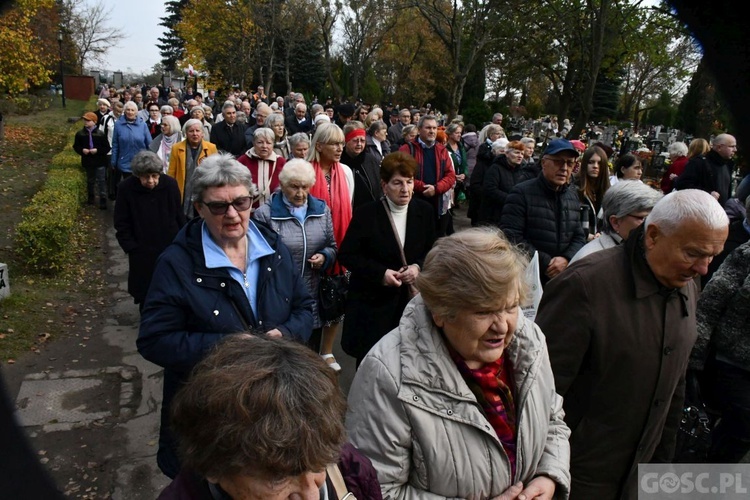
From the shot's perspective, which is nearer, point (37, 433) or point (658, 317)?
point (658, 317)

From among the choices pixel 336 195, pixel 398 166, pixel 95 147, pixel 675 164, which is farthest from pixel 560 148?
pixel 95 147

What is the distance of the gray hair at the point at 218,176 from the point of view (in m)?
2.85

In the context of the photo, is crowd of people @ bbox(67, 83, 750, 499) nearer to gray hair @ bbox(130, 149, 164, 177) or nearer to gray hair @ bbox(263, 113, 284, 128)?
gray hair @ bbox(130, 149, 164, 177)

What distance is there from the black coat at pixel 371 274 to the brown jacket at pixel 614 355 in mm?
1481

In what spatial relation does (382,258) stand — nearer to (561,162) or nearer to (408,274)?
(408,274)

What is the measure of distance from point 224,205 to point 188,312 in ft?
1.72

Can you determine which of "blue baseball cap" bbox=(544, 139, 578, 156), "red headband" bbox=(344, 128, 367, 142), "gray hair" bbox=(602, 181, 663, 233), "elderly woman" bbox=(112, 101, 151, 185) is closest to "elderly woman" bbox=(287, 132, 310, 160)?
"red headband" bbox=(344, 128, 367, 142)

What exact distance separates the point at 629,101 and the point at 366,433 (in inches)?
1739

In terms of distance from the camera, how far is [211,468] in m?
1.40

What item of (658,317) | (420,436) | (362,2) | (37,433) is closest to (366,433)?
(420,436)

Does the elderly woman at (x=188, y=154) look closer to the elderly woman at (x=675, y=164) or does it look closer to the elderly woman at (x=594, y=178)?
the elderly woman at (x=594, y=178)

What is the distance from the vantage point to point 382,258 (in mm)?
3986

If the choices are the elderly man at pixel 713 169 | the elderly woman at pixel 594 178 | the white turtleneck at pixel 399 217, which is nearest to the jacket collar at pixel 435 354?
the white turtleneck at pixel 399 217

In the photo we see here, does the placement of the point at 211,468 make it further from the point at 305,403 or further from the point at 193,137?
the point at 193,137
